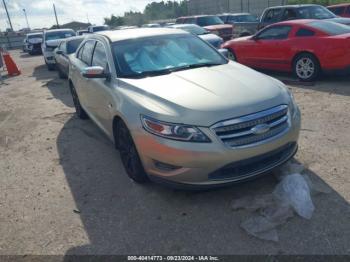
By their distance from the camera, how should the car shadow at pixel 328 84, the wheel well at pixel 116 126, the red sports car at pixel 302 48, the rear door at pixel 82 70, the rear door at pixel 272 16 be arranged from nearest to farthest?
the wheel well at pixel 116 126, the rear door at pixel 82 70, the car shadow at pixel 328 84, the red sports car at pixel 302 48, the rear door at pixel 272 16

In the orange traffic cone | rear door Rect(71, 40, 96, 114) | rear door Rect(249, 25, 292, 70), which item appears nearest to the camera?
rear door Rect(71, 40, 96, 114)

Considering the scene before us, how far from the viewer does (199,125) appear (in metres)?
3.08

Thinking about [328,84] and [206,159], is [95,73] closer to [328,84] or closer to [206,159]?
[206,159]

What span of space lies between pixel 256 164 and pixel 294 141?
2.03 ft

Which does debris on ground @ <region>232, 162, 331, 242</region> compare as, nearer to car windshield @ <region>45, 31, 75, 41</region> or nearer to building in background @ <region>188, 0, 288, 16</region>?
car windshield @ <region>45, 31, 75, 41</region>

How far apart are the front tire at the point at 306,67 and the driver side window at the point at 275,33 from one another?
799 mm

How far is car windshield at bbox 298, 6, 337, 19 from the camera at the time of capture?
1182cm

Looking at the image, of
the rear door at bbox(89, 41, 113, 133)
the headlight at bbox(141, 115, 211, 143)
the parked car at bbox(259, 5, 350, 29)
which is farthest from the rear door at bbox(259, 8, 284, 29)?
the headlight at bbox(141, 115, 211, 143)

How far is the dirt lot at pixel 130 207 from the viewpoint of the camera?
297 centimetres

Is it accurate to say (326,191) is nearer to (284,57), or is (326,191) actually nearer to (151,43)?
(151,43)

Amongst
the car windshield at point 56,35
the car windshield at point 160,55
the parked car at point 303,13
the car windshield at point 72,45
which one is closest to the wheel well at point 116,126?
the car windshield at point 160,55

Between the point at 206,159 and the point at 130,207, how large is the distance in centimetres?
108

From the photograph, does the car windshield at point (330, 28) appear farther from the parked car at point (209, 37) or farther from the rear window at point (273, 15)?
the rear window at point (273, 15)

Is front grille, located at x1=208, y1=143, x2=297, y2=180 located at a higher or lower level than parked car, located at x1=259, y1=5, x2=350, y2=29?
lower
